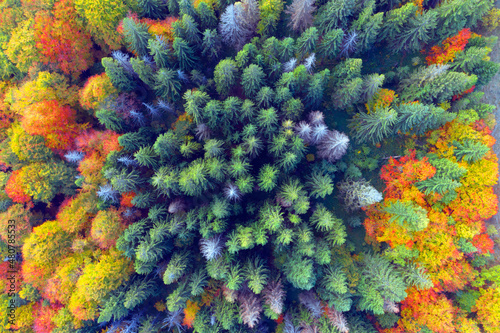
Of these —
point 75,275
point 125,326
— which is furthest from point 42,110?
point 125,326

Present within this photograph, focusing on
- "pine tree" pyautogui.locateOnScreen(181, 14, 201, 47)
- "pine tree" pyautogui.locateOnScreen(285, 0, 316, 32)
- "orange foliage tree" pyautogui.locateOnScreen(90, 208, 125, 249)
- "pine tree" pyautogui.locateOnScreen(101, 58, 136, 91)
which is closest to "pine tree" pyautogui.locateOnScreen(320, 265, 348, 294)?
"orange foliage tree" pyautogui.locateOnScreen(90, 208, 125, 249)

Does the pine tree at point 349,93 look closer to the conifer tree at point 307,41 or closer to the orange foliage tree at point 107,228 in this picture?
the conifer tree at point 307,41

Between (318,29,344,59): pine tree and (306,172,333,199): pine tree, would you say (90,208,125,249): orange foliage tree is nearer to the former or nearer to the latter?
(306,172,333,199): pine tree

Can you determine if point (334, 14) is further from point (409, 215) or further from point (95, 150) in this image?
point (95, 150)

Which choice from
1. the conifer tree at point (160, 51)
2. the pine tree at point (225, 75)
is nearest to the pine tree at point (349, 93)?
the pine tree at point (225, 75)

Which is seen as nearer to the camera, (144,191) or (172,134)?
(172,134)

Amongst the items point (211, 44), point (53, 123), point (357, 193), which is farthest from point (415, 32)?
point (53, 123)

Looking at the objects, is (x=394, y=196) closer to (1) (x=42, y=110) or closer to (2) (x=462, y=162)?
(2) (x=462, y=162)
